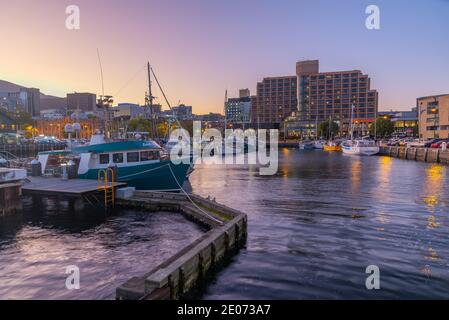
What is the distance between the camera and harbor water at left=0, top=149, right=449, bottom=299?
13.1 m

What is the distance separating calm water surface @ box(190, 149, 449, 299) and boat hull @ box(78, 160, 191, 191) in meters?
5.40

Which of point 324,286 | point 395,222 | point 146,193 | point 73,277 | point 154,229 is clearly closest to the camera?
point 324,286

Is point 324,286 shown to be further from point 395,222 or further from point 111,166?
point 111,166

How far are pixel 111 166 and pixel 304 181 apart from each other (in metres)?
26.0

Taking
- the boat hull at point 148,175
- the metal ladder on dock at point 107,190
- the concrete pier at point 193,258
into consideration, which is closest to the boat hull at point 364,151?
the boat hull at point 148,175

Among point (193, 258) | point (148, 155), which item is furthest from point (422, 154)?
point (193, 258)

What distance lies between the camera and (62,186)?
2741cm

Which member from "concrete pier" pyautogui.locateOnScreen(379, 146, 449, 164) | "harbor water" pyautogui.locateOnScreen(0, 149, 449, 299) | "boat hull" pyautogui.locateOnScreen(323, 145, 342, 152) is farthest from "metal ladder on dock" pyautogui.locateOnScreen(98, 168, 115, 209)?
"boat hull" pyautogui.locateOnScreen(323, 145, 342, 152)

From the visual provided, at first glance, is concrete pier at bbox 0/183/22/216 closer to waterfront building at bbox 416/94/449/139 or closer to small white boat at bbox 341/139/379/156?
small white boat at bbox 341/139/379/156

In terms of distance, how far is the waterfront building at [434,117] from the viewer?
110m

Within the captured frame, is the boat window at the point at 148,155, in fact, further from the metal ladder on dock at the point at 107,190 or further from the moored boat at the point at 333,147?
the moored boat at the point at 333,147

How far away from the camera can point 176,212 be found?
84.8ft

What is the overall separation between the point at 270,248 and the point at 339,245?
3541mm

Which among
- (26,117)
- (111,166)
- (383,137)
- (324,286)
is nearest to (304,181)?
(111,166)
